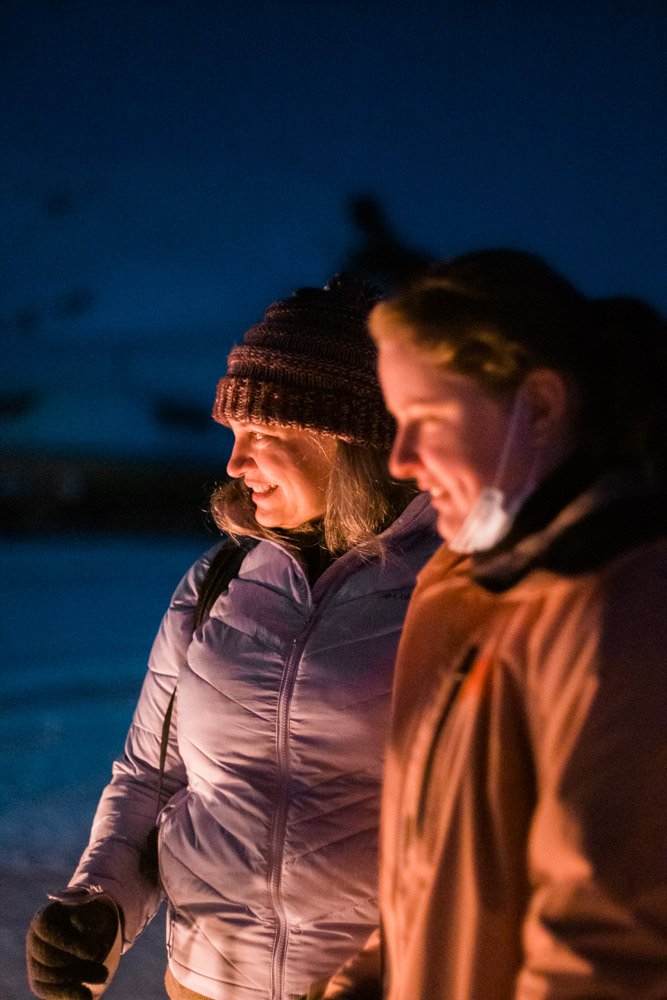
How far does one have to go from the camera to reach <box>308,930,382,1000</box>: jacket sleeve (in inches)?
51.8

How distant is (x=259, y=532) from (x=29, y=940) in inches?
34.8

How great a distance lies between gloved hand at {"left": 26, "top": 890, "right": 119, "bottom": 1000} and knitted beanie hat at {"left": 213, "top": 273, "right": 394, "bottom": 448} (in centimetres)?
100

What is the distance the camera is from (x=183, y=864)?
1737 millimetres

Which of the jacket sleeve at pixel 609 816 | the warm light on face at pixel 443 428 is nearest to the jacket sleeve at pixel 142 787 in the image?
the warm light on face at pixel 443 428

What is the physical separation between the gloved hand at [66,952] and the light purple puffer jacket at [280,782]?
0.31 feet

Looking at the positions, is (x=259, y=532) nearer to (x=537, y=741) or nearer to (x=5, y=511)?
(x=537, y=741)

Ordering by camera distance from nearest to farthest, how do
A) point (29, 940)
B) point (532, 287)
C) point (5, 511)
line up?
point (532, 287)
point (29, 940)
point (5, 511)

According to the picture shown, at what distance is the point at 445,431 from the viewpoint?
3.47 ft

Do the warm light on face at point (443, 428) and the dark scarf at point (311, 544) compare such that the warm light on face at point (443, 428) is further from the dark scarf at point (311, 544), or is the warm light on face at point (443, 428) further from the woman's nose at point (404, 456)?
the dark scarf at point (311, 544)

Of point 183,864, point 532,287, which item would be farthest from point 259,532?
point 532,287

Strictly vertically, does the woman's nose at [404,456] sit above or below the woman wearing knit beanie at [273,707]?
above

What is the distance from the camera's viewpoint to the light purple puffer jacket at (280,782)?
163 cm

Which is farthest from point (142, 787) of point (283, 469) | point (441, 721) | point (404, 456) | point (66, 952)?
point (404, 456)

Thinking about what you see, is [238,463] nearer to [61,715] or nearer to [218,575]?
[218,575]
